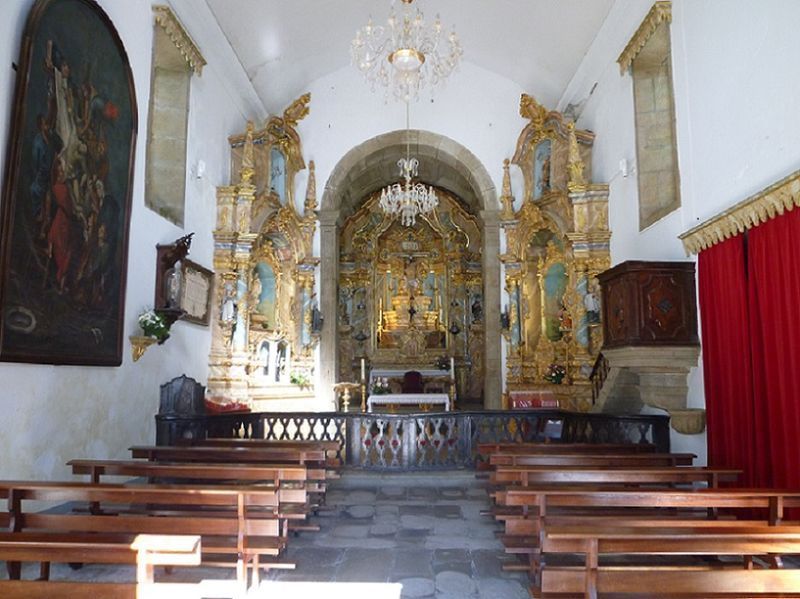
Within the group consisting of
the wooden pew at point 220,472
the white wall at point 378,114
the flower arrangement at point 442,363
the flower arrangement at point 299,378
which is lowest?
the wooden pew at point 220,472

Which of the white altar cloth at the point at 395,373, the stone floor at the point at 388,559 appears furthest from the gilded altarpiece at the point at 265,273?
the stone floor at the point at 388,559

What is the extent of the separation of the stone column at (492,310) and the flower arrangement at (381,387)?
2.42 m

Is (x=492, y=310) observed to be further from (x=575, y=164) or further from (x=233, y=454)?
(x=233, y=454)

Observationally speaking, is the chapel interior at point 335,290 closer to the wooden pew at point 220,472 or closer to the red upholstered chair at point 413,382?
the wooden pew at point 220,472

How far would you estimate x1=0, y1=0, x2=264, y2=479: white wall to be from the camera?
16.6 feet

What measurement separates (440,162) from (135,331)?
9316mm

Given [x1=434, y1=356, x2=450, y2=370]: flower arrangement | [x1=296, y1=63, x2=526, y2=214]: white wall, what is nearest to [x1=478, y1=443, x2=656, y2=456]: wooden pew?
[x1=296, y1=63, x2=526, y2=214]: white wall

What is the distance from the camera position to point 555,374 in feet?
37.2

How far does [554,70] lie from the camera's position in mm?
11898

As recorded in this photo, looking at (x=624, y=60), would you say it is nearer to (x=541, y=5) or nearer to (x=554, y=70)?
(x=541, y=5)

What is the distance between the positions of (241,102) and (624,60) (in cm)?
713

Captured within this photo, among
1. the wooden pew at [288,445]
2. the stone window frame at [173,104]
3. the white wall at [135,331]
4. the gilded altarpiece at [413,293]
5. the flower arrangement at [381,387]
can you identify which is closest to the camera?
the white wall at [135,331]

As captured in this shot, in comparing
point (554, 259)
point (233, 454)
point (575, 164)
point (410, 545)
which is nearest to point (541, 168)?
point (575, 164)

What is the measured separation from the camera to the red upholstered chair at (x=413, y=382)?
1429 centimetres
